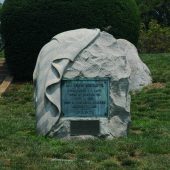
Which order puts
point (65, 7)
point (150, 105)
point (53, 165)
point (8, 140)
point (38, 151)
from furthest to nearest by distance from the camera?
1. point (65, 7)
2. point (150, 105)
3. point (8, 140)
4. point (38, 151)
5. point (53, 165)

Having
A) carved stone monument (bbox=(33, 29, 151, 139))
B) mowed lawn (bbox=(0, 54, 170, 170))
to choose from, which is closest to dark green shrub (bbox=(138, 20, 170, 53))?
mowed lawn (bbox=(0, 54, 170, 170))

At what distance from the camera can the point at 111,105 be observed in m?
8.45

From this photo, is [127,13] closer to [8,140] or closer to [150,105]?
[150,105]

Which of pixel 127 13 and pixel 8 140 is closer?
pixel 8 140

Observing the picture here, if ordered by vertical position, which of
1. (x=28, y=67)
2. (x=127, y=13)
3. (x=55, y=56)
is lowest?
(x=28, y=67)

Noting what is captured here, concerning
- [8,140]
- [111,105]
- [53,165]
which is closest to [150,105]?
[111,105]

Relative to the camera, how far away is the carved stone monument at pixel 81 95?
8.32m

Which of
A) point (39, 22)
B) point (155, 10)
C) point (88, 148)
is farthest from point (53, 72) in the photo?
point (155, 10)

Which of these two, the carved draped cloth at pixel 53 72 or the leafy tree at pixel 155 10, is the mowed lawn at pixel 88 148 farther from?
the leafy tree at pixel 155 10

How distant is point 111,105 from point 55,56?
Answer: 104 centimetres

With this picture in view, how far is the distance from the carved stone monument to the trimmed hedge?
6.40m

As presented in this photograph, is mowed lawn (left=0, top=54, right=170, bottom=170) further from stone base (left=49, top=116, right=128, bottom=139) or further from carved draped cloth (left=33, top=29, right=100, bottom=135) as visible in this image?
carved draped cloth (left=33, top=29, right=100, bottom=135)

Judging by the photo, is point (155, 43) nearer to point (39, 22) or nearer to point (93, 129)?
point (39, 22)

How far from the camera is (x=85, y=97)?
332 inches
